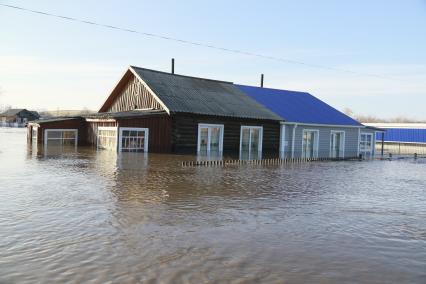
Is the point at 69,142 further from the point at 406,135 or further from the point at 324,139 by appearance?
the point at 406,135

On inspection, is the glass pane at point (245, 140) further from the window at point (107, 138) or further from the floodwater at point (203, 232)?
the floodwater at point (203, 232)

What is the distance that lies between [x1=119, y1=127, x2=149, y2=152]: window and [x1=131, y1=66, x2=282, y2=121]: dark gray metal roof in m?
2.66

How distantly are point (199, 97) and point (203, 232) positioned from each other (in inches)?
924

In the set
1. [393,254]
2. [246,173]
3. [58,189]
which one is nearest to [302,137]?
[246,173]

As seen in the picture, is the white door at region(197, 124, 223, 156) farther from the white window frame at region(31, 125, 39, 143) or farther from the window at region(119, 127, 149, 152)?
the white window frame at region(31, 125, 39, 143)

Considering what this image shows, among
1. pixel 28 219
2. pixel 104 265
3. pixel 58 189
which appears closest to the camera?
pixel 104 265

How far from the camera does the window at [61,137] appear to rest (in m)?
31.8

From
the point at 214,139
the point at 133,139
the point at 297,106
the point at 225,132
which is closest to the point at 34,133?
the point at 133,139

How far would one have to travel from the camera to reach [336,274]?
570 cm

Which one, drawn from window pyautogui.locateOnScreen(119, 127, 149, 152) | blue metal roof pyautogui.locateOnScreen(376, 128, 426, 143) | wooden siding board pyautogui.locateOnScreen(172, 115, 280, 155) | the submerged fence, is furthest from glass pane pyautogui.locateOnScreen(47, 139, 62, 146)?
blue metal roof pyautogui.locateOnScreen(376, 128, 426, 143)

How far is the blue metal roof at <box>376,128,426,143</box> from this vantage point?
2201 inches

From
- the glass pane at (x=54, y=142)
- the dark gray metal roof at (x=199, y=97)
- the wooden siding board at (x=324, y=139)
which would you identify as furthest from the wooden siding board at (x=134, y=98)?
the wooden siding board at (x=324, y=139)

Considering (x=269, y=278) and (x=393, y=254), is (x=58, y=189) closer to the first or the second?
(x=269, y=278)

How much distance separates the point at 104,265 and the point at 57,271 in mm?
602
